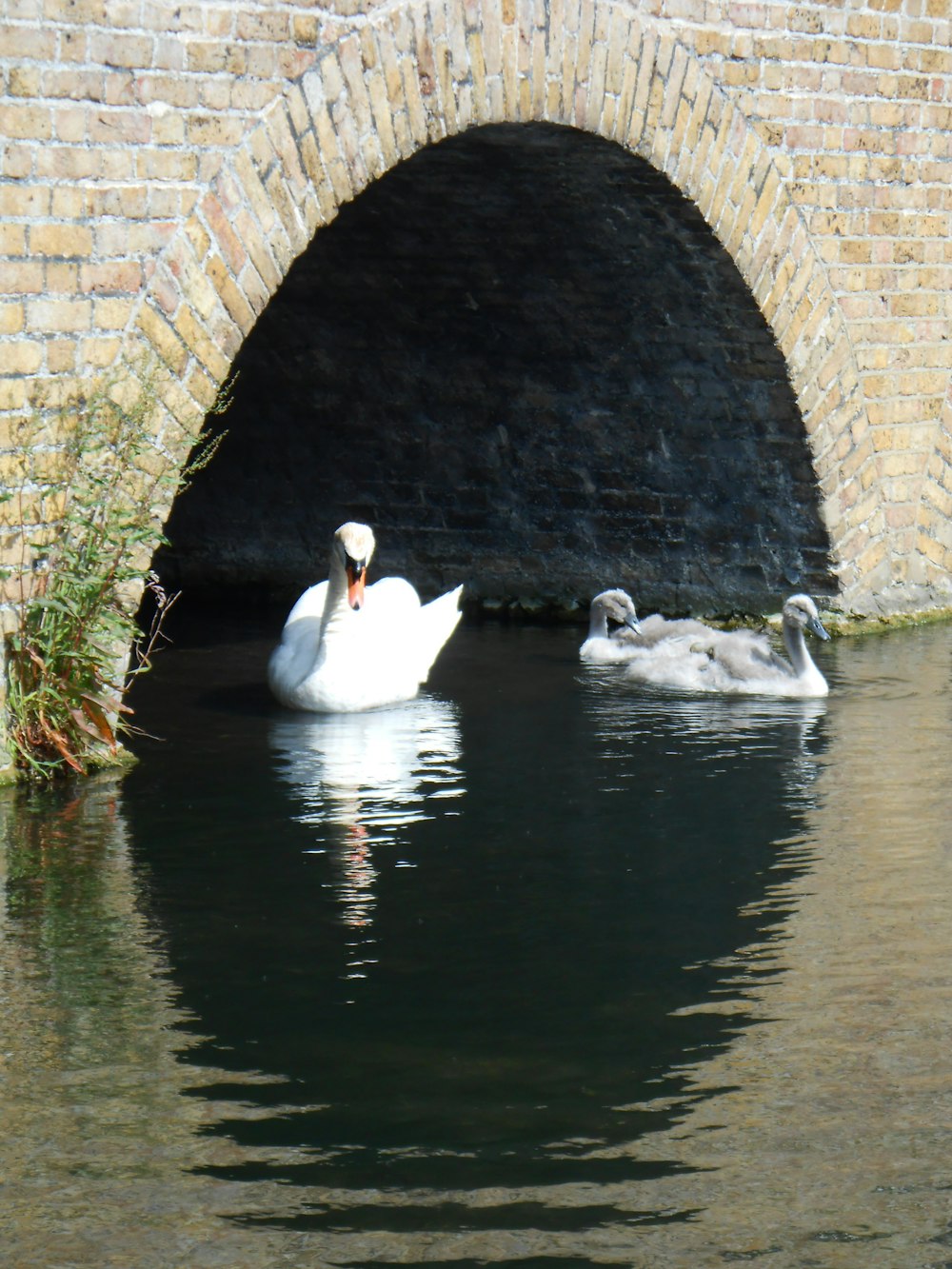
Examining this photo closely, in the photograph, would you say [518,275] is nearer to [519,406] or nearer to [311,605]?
[519,406]

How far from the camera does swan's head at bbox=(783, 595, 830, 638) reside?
345 inches

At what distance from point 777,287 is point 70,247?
12.8 ft

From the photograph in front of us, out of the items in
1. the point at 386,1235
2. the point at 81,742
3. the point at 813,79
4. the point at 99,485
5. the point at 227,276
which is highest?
the point at 813,79

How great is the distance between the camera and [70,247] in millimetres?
6625

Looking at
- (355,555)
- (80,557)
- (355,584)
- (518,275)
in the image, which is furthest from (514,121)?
(80,557)

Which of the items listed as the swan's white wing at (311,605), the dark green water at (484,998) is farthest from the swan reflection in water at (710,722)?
the swan's white wing at (311,605)

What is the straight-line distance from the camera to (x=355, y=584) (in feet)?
26.6

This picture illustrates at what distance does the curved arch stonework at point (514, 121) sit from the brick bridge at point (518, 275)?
14 millimetres

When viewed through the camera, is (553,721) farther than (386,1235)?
Yes

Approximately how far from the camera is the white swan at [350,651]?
8.09 m

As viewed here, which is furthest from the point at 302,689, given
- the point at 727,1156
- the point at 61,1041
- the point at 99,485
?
the point at 727,1156

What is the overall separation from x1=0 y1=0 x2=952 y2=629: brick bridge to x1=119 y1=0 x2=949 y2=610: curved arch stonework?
0.01m

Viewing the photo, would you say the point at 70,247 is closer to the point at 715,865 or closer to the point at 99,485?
the point at 99,485

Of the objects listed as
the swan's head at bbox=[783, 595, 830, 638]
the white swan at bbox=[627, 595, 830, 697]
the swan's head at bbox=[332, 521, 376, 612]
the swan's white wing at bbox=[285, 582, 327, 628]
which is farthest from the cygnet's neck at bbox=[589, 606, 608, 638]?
the swan's head at bbox=[332, 521, 376, 612]
